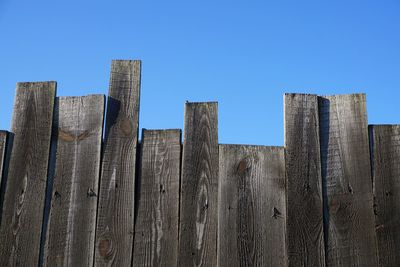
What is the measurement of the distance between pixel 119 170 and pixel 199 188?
476 mm

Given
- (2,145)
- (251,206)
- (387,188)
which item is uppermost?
(2,145)

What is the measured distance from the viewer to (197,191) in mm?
2883

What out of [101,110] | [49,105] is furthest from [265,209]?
[49,105]

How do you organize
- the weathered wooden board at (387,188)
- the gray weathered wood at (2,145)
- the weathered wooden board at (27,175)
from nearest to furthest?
the weathered wooden board at (387,188), the weathered wooden board at (27,175), the gray weathered wood at (2,145)

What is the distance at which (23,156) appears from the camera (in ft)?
9.96

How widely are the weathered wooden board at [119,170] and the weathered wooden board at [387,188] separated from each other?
139cm

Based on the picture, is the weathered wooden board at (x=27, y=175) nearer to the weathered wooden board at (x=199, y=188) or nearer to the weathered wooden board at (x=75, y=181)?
the weathered wooden board at (x=75, y=181)

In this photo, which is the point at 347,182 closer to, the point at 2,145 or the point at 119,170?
the point at 119,170

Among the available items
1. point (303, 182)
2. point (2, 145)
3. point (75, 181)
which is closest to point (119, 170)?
point (75, 181)

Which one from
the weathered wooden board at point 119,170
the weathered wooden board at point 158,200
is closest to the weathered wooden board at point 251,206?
the weathered wooden board at point 158,200

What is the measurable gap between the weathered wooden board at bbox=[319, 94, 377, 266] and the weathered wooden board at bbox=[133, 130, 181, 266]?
0.86m

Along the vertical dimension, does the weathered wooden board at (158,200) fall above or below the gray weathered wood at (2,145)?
below

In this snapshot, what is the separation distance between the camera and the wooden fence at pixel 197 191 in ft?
9.23

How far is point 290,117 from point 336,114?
274 mm
